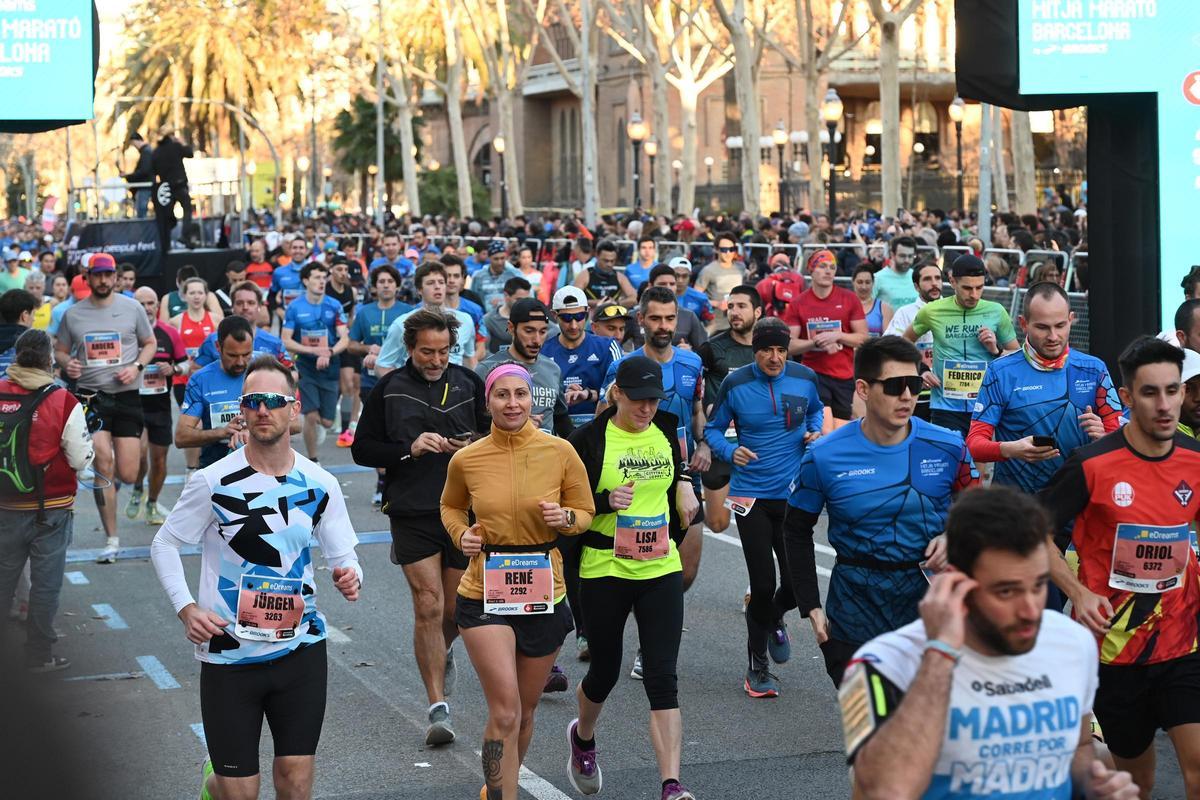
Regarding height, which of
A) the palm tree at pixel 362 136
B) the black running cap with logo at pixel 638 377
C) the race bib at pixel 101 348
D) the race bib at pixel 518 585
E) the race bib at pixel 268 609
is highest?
the palm tree at pixel 362 136

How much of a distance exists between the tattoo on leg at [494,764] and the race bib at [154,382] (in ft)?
25.8

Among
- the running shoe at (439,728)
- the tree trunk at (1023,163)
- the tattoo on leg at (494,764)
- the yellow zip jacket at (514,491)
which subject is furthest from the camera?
the tree trunk at (1023,163)

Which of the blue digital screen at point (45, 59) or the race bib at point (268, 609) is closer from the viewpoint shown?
the race bib at point (268, 609)

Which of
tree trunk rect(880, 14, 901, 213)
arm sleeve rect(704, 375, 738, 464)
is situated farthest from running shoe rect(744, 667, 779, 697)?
tree trunk rect(880, 14, 901, 213)

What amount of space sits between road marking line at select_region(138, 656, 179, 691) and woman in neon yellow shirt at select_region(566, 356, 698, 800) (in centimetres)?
282

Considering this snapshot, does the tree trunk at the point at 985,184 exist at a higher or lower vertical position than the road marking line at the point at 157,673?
higher

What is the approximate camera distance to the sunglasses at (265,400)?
5824 millimetres

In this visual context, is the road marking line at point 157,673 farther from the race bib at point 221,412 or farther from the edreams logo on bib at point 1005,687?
the edreams logo on bib at point 1005,687

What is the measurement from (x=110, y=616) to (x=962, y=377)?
5.47 metres

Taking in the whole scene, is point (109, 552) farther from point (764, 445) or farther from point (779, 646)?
point (764, 445)

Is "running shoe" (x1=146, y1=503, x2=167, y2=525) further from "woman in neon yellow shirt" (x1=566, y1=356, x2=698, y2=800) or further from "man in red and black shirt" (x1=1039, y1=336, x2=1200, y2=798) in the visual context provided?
"man in red and black shirt" (x1=1039, y1=336, x2=1200, y2=798)

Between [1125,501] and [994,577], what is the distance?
2.42m

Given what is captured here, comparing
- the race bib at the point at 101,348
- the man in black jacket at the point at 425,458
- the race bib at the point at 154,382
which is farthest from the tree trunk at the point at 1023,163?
the man in black jacket at the point at 425,458

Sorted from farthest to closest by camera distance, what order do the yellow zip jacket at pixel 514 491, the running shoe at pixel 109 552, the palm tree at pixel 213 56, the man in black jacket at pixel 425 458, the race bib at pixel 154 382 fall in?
the palm tree at pixel 213 56
the race bib at pixel 154 382
the running shoe at pixel 109 552
the man in black jacket at pixel 425 458
the yellow zip jacket at pixel 514 491
